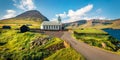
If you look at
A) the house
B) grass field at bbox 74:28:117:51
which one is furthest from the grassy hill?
the house

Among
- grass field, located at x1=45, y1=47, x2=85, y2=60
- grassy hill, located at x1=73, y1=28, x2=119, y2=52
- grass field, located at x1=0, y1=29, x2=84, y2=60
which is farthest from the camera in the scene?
grassy hill, located at x1=73, y1=28, x2=119, y2=52

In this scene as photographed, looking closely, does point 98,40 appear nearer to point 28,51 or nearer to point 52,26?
point 28,51

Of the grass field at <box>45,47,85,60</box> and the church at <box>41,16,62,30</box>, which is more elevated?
the church at <box>41,16,62,30</box>

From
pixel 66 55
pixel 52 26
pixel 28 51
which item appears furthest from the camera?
pixel 52 26

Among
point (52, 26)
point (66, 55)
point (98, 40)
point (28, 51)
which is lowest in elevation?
point (28, 51)

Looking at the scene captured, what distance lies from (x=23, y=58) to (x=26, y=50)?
5095 millimetres

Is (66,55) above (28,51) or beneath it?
above

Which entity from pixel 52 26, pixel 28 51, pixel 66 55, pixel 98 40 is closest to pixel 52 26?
pixel 52 26

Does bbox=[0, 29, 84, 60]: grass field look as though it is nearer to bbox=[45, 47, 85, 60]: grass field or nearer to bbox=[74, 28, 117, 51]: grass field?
bbox=[45, 47, 85, 60]: grass field

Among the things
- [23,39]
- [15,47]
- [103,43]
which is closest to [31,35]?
[23,39]

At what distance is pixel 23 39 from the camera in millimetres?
73250

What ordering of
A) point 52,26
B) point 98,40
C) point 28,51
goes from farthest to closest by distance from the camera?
point 52,26, point 98,40, point 28,51

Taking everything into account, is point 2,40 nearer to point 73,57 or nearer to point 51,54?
Result: point 51,54

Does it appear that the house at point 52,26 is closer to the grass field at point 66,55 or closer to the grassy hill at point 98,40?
the grassy hill at point 98,40
